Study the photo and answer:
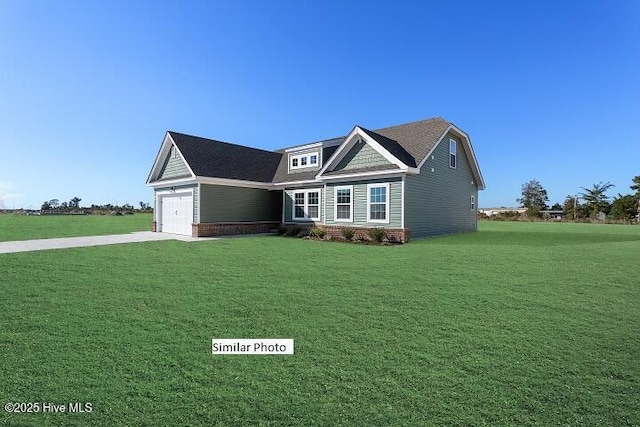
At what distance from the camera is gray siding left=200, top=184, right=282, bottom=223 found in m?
17.1

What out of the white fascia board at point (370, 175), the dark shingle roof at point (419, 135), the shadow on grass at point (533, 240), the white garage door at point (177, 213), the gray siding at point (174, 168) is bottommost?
the shadow on grass at point (533, 240)

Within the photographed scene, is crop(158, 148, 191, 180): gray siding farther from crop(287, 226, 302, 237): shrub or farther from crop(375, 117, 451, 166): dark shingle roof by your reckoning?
crop(375, 117, 451, 166): dark shingle roof

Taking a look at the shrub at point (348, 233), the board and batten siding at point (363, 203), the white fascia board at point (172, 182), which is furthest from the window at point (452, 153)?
the white fascia board at point (172, 182)

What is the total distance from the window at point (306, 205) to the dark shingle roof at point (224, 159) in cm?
275

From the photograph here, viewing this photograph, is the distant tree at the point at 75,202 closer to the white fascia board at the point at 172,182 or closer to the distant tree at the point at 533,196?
the white fascia board at the point at 172,182

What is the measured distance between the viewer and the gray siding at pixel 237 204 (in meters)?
17.1

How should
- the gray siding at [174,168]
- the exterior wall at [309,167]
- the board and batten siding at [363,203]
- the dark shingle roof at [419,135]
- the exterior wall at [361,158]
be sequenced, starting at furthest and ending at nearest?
the exterior wall at [309,167] < the gray siding at [174,168] < the dark shingle roof at [419,135] < the exterior wall at [361,158] < the board and batten siding at [363,203]

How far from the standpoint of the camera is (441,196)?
1725cm

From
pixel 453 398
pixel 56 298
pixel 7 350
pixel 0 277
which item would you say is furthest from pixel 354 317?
pixel 0 277

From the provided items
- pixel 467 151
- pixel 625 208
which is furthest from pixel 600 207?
pixel 467 151

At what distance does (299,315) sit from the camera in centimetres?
448

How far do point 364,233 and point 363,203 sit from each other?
1547 millimetres

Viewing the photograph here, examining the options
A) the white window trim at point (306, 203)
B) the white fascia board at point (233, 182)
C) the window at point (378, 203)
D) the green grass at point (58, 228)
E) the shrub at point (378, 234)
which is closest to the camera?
the shrub at point (378, 234)

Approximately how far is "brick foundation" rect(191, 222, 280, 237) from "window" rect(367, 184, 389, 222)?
7.50m
